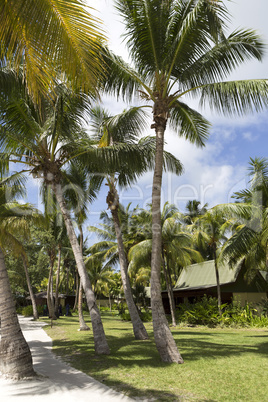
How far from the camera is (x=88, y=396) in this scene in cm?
567

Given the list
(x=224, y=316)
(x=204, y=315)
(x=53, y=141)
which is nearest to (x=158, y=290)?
(x=53, y=141)

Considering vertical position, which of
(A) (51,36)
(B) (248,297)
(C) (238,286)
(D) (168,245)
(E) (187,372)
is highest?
(A) (51,36)

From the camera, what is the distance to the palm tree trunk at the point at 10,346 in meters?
6.61

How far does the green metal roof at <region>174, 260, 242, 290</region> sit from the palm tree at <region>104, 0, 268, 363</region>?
13967mm

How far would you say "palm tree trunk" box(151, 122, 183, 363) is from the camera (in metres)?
8.08

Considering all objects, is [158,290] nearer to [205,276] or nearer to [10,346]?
[10,346]

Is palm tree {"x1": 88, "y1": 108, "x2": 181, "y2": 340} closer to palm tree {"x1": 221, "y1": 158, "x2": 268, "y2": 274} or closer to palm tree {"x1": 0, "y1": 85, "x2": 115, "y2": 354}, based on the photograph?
palm tree {"x1": 0, "y1": 85, "x2": 115, "y2": 354}

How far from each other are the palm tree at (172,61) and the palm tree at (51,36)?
4.10 m

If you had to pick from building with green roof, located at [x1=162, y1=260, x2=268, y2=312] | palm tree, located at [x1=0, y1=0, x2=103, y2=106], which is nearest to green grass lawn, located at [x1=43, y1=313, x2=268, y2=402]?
palm tree, located at [x1=0, y1=0, x2=103, y2=106]

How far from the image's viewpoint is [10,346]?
6742 mm

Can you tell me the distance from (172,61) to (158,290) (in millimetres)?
6089

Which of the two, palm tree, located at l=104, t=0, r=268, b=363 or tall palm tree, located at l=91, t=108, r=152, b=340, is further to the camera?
tall palm tree, located at l=91, t=108, r=152, b=340

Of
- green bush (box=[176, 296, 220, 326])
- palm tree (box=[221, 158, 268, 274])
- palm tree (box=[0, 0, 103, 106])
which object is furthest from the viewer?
green bush (box=[176, 296, 220, 326])

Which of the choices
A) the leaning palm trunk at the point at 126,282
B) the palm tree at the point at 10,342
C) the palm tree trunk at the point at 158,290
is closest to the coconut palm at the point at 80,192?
the leaning palm trunk at the point at 126,282
